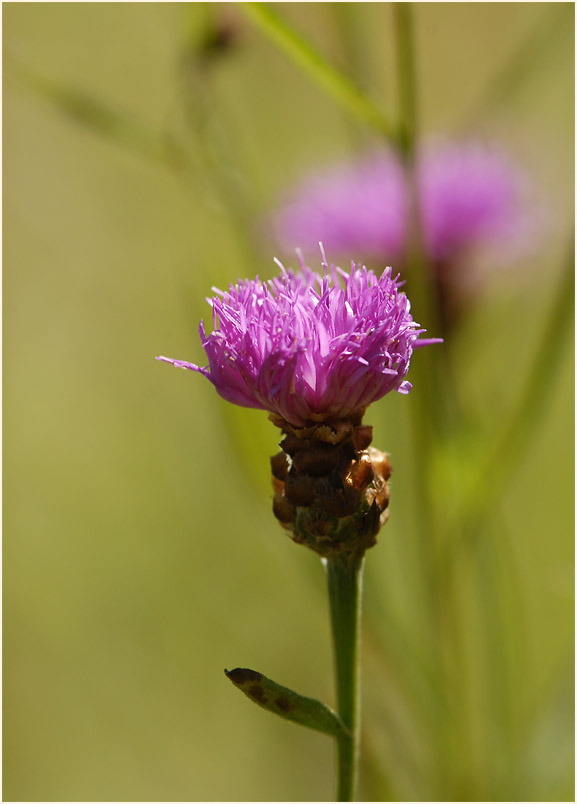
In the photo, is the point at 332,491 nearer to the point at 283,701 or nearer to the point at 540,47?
the point at 283,701

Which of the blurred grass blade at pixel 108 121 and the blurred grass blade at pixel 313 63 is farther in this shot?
the blurred grass blade at pixel 108 121

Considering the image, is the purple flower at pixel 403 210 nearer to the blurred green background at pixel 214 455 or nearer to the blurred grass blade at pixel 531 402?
the blurred green background at pixel 214 455

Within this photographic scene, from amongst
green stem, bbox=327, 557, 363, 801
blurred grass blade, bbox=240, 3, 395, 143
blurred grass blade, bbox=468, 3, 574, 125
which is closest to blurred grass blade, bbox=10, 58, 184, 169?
blurred grass blade, bbox=240, 3, 395, 143

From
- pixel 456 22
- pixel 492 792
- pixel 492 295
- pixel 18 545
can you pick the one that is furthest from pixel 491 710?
pixel 456 22

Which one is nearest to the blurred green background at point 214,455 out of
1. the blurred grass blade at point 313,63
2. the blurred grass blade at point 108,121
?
the blurred grass blade at point 108,121

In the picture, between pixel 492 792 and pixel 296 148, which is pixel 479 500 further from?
pixel 296 148

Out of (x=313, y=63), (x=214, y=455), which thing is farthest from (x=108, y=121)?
(x=214, y=455)
